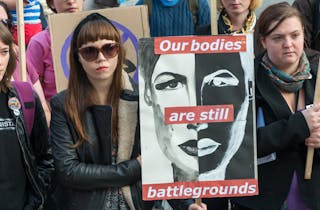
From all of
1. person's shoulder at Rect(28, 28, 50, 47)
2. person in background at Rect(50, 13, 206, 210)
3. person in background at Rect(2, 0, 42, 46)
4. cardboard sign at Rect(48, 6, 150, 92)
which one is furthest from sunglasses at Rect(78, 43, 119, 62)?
person in background at Rect(2, 0, 42, 46)

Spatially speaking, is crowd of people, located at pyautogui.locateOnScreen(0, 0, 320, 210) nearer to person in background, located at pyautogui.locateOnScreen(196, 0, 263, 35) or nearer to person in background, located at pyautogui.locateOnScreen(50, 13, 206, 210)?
person in background, located at pyautogui.locateOnScreen(50, 13, 206, 210)

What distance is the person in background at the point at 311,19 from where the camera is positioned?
15.2 ft

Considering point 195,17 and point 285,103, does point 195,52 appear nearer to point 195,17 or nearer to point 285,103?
point 285,103

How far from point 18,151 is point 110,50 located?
0.68 m

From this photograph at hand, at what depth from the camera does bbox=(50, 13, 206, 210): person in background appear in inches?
126

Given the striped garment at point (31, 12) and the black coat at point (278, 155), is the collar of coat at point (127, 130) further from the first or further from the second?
the striped garment at point (31, 12)

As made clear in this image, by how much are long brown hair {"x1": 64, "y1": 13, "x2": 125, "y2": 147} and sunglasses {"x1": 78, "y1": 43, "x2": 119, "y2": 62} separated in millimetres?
35

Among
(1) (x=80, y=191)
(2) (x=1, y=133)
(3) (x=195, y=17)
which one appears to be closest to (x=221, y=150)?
(1) (x=80, y=191)

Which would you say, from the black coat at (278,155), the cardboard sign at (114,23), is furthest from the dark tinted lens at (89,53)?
the cardboard sign at (114,23)

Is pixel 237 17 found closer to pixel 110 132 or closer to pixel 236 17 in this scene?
pixel 236 17

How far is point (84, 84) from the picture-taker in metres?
3.36

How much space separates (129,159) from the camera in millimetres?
3271

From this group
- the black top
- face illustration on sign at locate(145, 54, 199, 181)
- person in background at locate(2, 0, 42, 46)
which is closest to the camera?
face illustration on sign at locate(145, 54, 199, 181)

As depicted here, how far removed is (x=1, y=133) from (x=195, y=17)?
1877 mm
